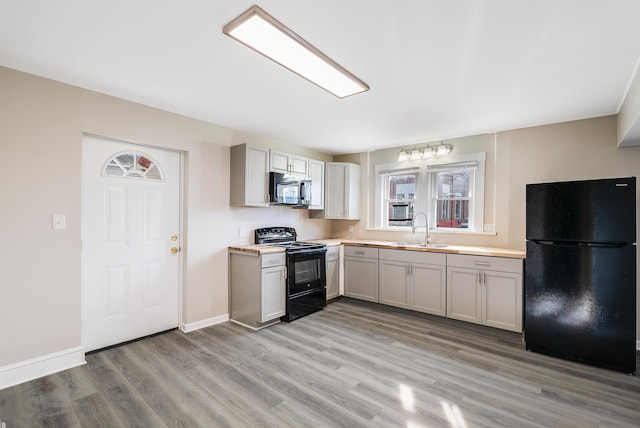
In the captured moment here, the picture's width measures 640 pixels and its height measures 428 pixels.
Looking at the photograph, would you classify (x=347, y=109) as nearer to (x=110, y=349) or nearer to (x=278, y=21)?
(x=278, y=21)

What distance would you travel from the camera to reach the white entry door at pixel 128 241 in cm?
282

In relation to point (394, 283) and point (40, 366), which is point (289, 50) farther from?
point (394, 283)

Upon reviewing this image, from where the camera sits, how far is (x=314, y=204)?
15.5ft

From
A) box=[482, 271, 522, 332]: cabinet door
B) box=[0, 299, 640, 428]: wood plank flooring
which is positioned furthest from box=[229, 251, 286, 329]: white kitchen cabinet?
box=[482, 271, 522, 332]: cabinet door

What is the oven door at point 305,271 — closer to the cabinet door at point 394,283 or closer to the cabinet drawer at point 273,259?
the cabinet drawer at point 273,259

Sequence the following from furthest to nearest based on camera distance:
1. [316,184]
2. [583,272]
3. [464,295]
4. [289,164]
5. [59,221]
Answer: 1. [316,184]
2. [289,164]
3. [464,295]
4. [583,272]
5. [59,221]

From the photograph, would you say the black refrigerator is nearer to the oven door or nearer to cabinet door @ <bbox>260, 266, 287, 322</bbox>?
the oven door

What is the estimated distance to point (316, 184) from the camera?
15.6 feet

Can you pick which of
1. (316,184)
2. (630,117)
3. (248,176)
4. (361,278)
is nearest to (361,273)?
(361,278)

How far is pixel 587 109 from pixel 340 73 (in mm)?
2593

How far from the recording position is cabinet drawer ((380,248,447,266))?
3769mm

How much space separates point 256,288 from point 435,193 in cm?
285

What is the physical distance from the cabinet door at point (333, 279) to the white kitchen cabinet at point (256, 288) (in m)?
0.95

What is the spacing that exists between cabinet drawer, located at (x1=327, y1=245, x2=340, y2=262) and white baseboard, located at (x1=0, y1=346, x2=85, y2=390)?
2906 millimetres
